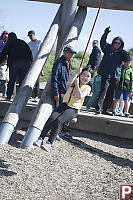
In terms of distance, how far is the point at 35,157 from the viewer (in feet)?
15.0

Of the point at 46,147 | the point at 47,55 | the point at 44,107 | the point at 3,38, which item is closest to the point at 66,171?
the point at 46,147

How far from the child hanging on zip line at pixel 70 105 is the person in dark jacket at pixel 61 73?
350mm

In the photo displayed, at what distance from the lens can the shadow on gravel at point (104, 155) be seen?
4.91 meters

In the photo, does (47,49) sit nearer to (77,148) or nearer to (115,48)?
(115,48)

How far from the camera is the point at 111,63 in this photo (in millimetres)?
5988

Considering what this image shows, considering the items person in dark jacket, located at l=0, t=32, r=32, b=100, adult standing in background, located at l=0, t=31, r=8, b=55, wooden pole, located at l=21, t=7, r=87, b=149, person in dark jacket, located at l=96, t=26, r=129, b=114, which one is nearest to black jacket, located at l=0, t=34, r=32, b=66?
person in dark jacket, located at l=0, t=32, r=32, b=100

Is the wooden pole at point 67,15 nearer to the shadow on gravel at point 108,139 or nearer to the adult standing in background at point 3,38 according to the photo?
the shadow on gravel at point 108,139

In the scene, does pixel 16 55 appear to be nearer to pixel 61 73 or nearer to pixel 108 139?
pixel 61 73

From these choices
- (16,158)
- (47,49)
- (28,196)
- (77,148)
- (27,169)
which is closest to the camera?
(28,196)

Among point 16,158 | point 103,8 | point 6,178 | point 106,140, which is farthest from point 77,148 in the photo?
point 103,8

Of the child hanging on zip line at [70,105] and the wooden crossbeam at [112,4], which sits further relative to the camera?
the wooden crossbeam at [112,4]

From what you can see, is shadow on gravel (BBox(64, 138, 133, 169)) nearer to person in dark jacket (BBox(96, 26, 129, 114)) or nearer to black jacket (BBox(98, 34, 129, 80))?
person in dark jacket (BBox(96, 26, 129, 114))

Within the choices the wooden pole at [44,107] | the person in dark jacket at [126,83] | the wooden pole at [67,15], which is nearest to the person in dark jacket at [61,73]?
the wooden pole at [44,107]

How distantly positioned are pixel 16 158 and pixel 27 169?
0.40 metres
